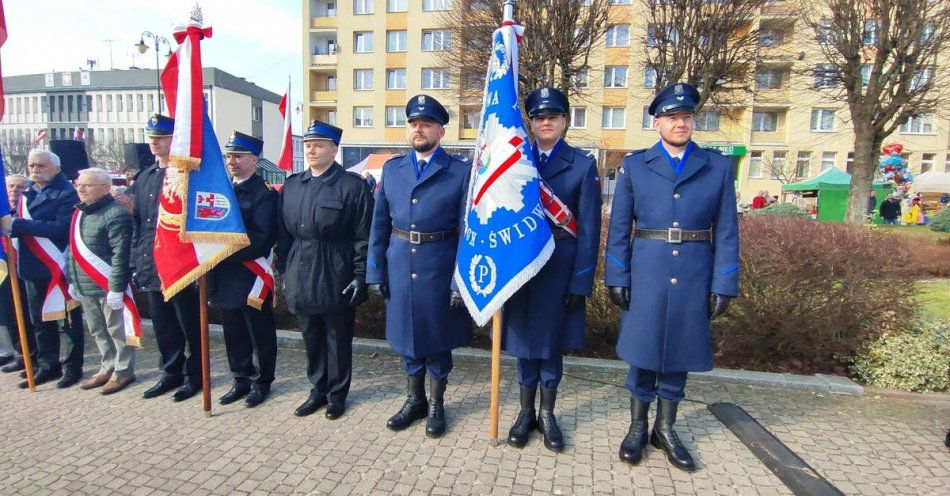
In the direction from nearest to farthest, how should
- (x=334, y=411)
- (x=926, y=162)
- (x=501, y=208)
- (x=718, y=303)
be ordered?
(x=718, y=303), (x=501, y=208), (x=334, y=411), (x=926, y=162)

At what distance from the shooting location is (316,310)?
374cm

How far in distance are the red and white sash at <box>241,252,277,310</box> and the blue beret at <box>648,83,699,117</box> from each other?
3.17m

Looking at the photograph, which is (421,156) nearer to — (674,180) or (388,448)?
(674,180)

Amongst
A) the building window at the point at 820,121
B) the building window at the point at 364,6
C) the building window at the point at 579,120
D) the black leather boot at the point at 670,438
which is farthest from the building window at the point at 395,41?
the black leather boot at the point at 670,438

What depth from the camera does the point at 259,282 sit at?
4.04m

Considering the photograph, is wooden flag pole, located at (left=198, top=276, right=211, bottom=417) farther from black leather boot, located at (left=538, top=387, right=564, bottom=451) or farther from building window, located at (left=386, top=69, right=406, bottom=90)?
building window, located at (left=386, top=69, right=406, bottom=90)

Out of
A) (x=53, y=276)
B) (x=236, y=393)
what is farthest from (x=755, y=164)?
(x=53, y=276)

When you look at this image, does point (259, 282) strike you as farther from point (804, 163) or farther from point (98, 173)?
point (804, 163)

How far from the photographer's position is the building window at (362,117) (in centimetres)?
3644

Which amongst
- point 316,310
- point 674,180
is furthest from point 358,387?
point 674,180

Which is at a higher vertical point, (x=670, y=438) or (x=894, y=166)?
(x=894, y=166)

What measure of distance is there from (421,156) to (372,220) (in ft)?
1.97

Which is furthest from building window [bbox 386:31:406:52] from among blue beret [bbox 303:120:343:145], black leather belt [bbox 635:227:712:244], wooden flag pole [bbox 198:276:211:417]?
black leather belt [bbox 635:227:712:244]

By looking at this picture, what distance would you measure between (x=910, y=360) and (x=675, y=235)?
290 centimetres
